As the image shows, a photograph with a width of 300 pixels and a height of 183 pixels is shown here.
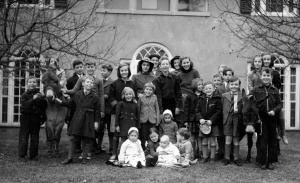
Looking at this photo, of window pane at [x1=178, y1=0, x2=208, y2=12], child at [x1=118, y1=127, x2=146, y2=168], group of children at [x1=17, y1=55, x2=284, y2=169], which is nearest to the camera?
child at [x1=118, y1=127, x2=146, y2=168]

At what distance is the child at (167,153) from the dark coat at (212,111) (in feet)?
2.68

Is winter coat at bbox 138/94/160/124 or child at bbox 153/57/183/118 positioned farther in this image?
child at bbox 153/57/183/118

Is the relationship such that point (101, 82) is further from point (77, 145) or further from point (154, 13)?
point (154, 13)

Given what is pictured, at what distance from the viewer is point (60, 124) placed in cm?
1039

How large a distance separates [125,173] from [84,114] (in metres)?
1.50

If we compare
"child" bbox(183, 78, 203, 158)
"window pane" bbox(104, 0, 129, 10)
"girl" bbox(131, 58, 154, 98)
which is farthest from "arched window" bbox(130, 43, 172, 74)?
"child" bbox(183, 78, 203, 158)

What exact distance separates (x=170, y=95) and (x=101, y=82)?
133 centimetres

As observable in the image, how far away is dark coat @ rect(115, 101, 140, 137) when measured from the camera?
9852mm

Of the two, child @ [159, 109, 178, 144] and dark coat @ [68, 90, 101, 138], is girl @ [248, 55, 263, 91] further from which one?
dark coat @ [68, 90, 101, 138]

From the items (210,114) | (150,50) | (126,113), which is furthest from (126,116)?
(150,50)

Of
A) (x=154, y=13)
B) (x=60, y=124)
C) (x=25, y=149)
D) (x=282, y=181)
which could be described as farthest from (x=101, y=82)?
(x=154, y=13)

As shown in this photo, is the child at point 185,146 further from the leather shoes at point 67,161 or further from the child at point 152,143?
the leather shoes at point 67,161

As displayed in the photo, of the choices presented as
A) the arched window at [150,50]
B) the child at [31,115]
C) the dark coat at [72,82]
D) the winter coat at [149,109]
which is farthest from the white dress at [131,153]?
the arched window at [150,50]

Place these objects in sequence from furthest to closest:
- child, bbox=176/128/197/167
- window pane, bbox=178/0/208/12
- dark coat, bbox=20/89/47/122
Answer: window pane, bbox=178/0/208/12 → dark coat, bbox=20/89/47/122 → child, bbox=176/128/197/167
